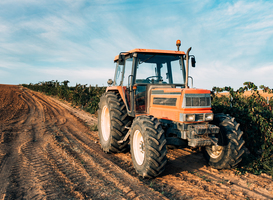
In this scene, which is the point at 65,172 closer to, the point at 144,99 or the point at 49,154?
the point at 49,154

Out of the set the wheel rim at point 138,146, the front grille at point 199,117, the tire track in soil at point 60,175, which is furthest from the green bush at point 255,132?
the tire track in soil at point 60,175

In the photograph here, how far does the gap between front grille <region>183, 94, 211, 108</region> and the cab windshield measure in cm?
115

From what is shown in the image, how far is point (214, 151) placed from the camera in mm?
4453

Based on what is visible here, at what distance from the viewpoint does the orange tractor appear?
370 cm

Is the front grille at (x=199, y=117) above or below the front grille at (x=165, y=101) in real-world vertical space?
below

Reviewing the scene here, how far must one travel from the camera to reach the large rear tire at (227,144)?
4020 mm

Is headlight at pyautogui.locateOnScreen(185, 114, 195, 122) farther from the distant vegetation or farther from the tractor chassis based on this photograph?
the distant vegetation

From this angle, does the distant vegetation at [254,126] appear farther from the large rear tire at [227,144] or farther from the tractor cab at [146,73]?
the tractor cab at [146,73]

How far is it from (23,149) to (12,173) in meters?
1.95

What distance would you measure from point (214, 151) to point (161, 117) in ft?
4.47

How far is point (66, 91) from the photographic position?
2212 cm

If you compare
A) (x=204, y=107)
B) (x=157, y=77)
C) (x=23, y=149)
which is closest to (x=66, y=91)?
(x=23, y=149)

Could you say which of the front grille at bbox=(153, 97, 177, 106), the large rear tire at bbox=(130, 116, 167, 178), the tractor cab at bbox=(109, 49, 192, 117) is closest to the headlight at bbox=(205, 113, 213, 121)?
the front grille at bbox=(153, 97, 177, 106)

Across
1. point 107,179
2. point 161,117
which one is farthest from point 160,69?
point 107,179
